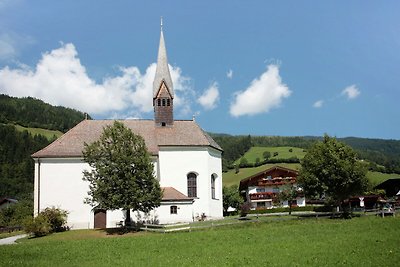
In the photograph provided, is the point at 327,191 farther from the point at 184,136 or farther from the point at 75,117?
the point at 75,117

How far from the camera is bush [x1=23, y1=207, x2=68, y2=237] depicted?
40531mm

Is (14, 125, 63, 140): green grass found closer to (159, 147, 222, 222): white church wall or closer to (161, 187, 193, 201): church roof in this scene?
(159, 147, 222, 222): white church wall

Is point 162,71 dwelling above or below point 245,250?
above

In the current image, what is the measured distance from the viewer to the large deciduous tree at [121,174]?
124 feet

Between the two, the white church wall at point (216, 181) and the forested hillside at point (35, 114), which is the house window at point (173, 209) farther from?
the forested hillside at point (35, 114)

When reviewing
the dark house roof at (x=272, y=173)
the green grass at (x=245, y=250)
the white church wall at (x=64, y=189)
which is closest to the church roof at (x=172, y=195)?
the white church wall at (x=64, y=189)

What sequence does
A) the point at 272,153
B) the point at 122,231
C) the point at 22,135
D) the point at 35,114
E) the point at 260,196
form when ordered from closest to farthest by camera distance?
the point at 122,231 < the point at 260,196 < the point at 272,153 < the point at 22,135 < the point at 35,114

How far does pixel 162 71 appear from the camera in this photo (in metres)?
54.6

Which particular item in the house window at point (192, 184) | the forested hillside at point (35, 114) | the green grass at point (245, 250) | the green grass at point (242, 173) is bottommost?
the green grass at point (245, 250)

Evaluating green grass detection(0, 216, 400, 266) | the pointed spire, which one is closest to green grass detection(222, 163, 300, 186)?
the pointed spire

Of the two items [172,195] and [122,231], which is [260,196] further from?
[122,231]

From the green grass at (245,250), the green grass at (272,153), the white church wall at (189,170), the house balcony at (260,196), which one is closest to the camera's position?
the green grass at (245,250)

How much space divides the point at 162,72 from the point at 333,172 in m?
24.8

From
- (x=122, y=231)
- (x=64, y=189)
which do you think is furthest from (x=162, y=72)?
(x=122, y=231)
